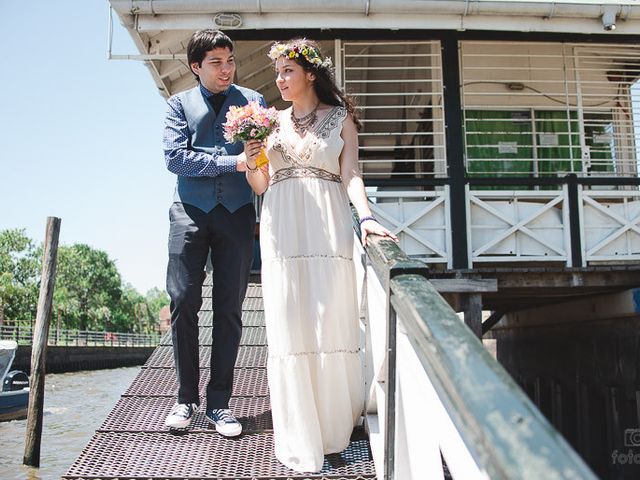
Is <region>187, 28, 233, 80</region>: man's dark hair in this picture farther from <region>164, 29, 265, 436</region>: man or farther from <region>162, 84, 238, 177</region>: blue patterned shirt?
<region>162, 84, 238, 177</region>: blue patterned shirt

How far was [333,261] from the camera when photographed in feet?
9.52

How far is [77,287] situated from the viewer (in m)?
82.0

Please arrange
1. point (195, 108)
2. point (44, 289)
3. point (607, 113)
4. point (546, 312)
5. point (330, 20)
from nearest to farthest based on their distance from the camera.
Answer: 1. point (195, 108)
2. point (330, 20)
3. point (44, 289)
4. point (607, 113)
5. point (546, 312)

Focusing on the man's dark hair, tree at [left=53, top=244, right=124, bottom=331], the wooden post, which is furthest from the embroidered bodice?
tree at [left=53, top=244, right=124, bottom=331]

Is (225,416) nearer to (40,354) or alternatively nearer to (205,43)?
(205,43)

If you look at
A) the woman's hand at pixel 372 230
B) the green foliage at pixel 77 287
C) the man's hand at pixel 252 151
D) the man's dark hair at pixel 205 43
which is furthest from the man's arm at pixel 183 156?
the green foliage at pixel 77 287

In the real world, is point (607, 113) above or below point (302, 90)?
above

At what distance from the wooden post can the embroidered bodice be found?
6.42m

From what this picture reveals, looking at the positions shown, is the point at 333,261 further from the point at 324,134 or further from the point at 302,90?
the point at 302,90

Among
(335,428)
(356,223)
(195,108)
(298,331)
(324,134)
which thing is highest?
(195,108)

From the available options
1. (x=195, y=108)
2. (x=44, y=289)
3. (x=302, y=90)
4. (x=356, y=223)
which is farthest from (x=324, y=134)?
(x=44, y=289)

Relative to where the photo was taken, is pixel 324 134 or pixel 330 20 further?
pixel 330 20

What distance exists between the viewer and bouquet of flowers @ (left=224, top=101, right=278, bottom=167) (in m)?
2.88

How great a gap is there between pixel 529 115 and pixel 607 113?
116cm
